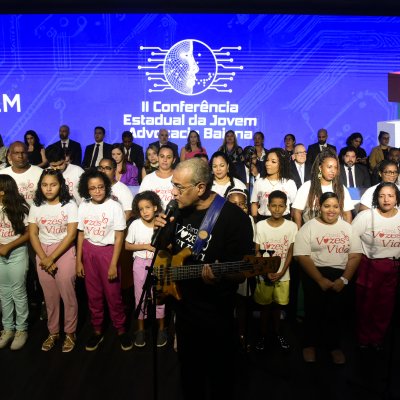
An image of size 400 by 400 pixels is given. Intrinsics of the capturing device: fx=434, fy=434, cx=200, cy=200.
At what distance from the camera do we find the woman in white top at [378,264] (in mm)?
4227

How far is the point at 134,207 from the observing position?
455cm

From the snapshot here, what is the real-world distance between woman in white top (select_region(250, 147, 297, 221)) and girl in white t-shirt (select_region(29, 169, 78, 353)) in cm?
211

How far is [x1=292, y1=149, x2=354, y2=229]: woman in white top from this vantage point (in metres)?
4.79

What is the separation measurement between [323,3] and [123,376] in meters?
9.47

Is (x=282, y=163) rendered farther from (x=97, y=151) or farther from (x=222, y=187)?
(x=97, y=151)

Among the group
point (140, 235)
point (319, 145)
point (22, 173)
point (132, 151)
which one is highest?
point (319, 145)

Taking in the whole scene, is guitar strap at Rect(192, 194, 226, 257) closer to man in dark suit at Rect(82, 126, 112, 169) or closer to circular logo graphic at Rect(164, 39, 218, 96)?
man in dark suit at Rect(82, 126, 112, 169)

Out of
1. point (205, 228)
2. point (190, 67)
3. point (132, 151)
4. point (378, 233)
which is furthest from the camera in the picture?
point (190, 67)

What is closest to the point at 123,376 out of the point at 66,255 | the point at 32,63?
the point at 66,255

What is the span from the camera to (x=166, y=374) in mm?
3939

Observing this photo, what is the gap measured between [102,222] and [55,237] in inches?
19.8

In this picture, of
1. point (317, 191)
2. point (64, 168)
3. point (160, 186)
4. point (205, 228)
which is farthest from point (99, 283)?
point (317, 191)

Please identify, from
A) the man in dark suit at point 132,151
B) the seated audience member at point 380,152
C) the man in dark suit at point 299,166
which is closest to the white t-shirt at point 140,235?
the man in dark suit at point 299,166

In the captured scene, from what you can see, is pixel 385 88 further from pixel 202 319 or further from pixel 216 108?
pixel 202 319
